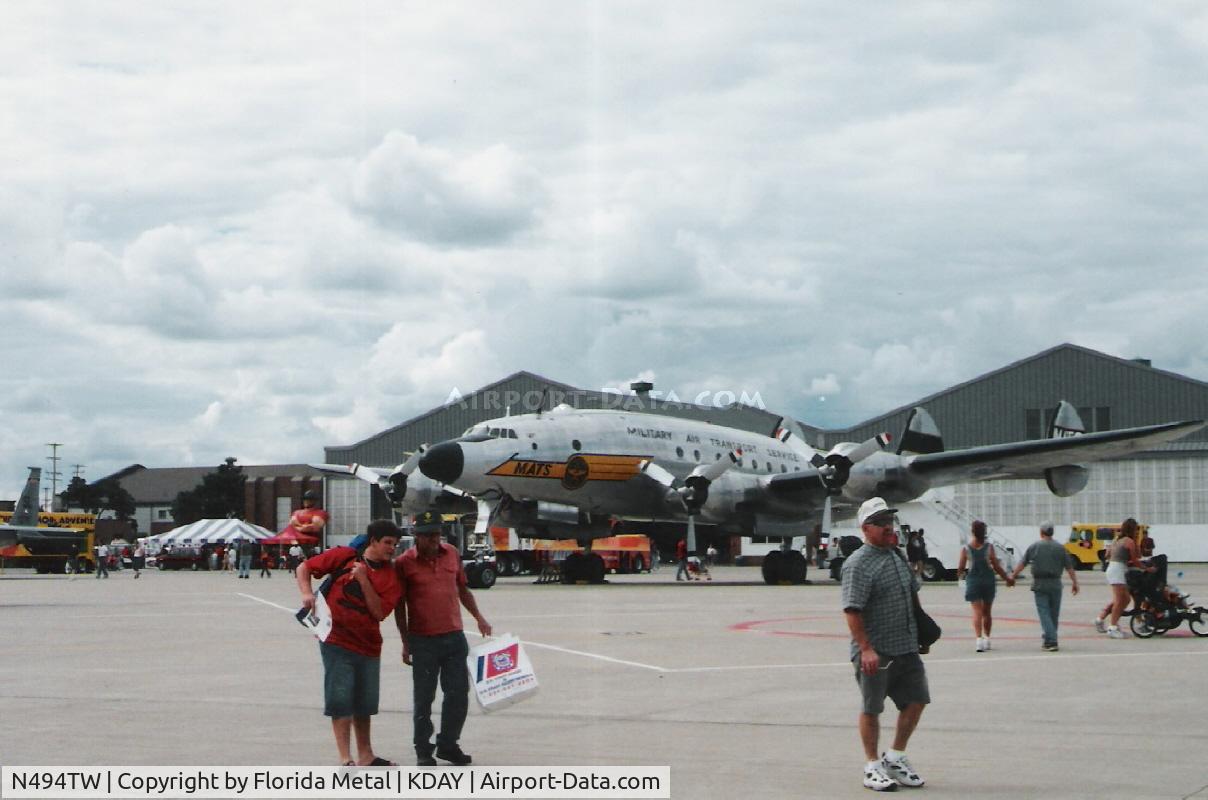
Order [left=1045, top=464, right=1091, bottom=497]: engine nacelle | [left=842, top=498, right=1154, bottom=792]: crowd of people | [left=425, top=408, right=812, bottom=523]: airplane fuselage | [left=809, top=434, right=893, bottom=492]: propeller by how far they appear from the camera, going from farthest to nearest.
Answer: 1. [left=1045, top=464, right=1091, bottom=497]: engine nacelle
2. [left=809, top=434, right=893, bottom=492]: propeller
3. [left=425, top=408, right=812, bottom=523]: airplane fuselage
4. [left=842, top=498, right=1154, bottom=792]: crowd of people

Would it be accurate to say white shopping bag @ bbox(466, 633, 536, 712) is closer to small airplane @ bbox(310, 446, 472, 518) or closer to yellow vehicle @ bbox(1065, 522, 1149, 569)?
small airplane @ bbox(310, 446, 472, 518)

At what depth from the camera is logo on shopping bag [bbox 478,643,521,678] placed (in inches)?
364

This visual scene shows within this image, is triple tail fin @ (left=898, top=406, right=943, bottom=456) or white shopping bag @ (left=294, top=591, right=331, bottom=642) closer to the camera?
white shopping bag @ (left=294, top=591, right=331, bottom=642)

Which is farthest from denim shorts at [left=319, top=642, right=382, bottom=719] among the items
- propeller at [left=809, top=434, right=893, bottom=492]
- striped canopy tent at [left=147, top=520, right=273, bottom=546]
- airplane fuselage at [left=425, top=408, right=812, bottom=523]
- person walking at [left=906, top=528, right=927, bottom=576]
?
striped canopy tent at [left=147, top=520, right=273, bottom=546]

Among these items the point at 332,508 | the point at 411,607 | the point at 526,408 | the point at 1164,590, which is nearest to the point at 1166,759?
the point at 411,607

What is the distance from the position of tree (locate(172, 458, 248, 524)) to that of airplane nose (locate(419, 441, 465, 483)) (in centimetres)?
9086

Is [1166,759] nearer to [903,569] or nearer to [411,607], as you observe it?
[903,569]

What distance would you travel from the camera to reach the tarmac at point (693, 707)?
8.77 metres

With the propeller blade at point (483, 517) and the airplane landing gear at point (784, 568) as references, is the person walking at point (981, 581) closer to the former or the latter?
the propeller blade at point (483, 517)

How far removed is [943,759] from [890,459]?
1112 inches

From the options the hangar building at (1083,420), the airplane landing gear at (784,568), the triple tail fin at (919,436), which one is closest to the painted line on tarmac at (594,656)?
the airplane landing gear at (784,568)

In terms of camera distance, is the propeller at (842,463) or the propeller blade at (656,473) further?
the propeller blade at (656,473)

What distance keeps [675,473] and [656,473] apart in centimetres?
156

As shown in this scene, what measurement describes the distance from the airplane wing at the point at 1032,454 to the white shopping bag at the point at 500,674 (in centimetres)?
2712
